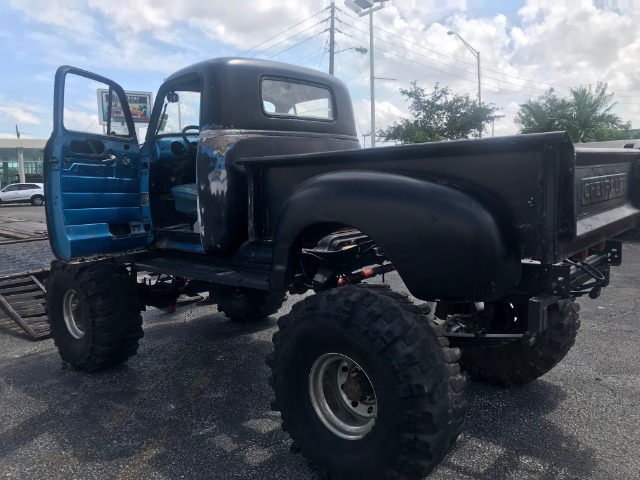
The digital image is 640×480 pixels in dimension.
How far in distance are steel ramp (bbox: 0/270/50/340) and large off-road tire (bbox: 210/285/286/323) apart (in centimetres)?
177

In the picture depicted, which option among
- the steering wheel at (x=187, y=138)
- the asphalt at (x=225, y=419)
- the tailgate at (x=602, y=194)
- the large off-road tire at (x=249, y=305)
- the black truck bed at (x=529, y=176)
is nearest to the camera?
the black truck bed at (x=529, y=176)

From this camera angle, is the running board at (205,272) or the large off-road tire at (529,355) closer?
the running board at (205,272)

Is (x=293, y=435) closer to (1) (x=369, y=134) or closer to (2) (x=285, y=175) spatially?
(2) (x=285, y=175)

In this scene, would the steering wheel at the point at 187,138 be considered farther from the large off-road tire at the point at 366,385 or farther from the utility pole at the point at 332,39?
the utility pole at the point at 332,39

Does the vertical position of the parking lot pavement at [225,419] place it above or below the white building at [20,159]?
below

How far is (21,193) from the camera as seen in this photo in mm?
31062

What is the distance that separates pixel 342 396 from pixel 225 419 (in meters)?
1.09

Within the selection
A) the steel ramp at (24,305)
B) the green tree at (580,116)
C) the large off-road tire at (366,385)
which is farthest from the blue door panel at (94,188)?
the green tree at (580,116)

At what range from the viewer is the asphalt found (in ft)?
9.45

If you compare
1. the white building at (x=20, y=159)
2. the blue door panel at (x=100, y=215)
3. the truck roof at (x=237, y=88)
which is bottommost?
the blue door panel at (x=100, y=215)

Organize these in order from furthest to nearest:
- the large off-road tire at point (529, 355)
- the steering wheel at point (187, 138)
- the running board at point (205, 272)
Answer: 1. the steering wheel at point (187, 138)
2. the large off-road tire at point (529, 355)
3. the running board at point (205, 272)

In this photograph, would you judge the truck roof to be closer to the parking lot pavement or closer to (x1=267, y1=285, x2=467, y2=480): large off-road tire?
(x1=267, y1=285, x2=467, y2=480): large off-road tire

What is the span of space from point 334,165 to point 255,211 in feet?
2.43

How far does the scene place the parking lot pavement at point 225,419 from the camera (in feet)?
9.45
